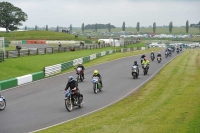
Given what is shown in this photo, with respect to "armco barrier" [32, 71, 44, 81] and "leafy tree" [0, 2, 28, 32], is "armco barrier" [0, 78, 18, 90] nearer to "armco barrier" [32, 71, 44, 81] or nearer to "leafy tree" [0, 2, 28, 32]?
"armco barrier" [32, 71, 44, 81]

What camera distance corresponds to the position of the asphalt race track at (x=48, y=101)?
1623cm

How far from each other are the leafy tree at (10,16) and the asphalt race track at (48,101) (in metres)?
96.7

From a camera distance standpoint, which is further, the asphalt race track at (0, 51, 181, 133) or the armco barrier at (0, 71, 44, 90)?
the armco barrier at (0, 71, 44, 90)

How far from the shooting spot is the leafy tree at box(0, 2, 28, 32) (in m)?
126

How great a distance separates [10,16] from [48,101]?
10999 centimetres

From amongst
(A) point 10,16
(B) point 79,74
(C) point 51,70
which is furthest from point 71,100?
(A) point 10,16

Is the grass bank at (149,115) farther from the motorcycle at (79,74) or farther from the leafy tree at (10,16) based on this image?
the leafy tree at (10,16)

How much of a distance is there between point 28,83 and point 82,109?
11556 mm

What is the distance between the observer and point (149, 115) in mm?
16688

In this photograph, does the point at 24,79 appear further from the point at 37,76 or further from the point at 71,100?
the point at 71,100

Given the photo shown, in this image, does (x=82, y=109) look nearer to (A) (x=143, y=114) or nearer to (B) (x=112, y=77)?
(A) (x=143, y=114)

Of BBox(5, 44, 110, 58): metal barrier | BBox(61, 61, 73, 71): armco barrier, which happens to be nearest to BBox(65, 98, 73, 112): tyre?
BBox(61, 61, 73, 71): armco barrier

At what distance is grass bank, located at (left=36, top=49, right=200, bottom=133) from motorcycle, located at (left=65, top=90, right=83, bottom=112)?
1506 millimetres

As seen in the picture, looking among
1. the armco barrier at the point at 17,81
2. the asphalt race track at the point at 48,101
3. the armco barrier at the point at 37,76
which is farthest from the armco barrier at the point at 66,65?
the armco barrier at the point at 17,81
